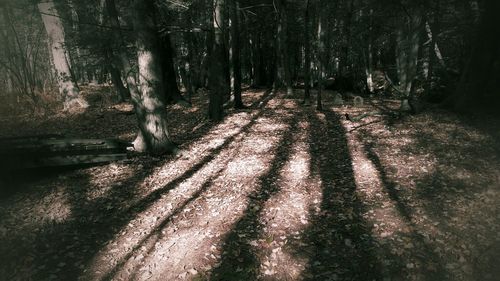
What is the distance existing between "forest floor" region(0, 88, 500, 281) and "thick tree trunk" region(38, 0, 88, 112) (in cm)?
908

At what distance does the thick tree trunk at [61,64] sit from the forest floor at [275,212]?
9.08 meters

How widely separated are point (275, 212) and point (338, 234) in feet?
4.75

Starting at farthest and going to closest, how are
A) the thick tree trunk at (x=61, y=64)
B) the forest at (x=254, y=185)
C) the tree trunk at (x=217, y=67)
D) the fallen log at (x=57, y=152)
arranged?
the thick tree trunk at (x=61, y=64)
the tree trunk at (x=217, y=67)
the fallen log at (x=57, y=152)
the forest at (x=254, y=185)

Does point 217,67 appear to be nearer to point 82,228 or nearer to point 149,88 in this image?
point 149,88

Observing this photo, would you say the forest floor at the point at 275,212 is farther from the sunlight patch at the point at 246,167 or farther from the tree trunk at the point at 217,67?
the tree trunk at the point at 217,67

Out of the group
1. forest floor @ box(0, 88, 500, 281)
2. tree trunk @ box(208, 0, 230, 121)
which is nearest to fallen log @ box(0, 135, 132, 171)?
forest floor @ box(0, 88, 500, 281)

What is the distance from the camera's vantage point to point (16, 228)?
6.41 metres

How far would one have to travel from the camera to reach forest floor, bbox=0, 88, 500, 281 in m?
5.18

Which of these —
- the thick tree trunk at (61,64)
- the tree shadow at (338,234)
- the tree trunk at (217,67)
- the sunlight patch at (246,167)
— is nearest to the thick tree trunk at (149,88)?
the sunlight patch at (246,167)

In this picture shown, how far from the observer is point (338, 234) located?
589cm

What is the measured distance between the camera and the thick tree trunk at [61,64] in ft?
52.6

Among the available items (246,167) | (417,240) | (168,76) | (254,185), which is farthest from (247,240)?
(168,76)

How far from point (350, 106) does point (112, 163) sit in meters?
12.9

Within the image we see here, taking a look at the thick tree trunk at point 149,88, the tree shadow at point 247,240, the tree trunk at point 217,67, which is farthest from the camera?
the tree trunk at point 217,67
